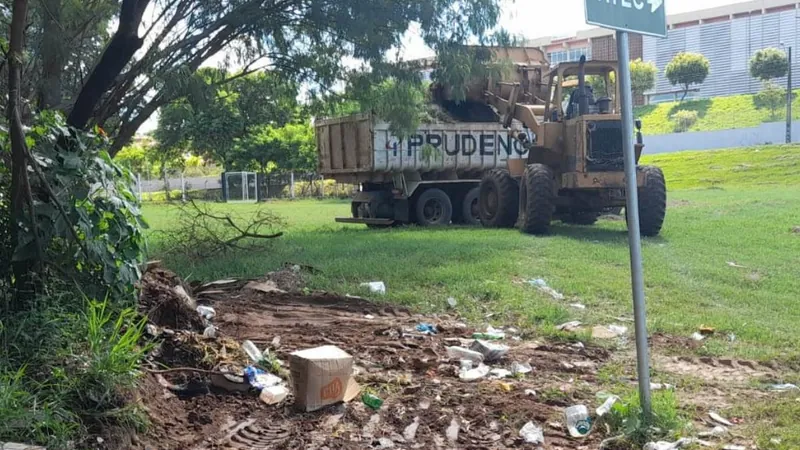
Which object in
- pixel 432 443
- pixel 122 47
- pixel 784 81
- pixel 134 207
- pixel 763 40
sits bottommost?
pixel 432 443

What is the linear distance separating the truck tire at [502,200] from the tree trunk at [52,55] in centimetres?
821

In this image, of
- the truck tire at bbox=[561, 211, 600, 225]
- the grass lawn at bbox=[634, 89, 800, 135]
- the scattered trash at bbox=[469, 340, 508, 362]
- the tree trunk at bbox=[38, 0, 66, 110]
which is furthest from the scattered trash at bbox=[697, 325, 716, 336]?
the grass lawn at bbox=[634, 89, 800, 135]

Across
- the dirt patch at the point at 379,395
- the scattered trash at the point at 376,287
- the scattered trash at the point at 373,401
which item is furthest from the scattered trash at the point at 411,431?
the scattered trash at the point at 376,287

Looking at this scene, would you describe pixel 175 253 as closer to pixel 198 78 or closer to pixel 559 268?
pixel 198 78

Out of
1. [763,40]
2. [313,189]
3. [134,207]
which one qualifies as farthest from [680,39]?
[134,207]

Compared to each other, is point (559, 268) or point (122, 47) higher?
point (122, 47)

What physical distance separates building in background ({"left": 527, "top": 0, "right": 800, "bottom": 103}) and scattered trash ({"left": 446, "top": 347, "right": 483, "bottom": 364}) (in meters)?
65.6

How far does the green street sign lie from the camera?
386 centimetres

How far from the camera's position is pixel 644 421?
161 inches

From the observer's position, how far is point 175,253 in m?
9.98

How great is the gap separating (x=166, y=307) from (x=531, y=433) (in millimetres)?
3013

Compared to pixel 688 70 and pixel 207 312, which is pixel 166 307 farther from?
pixel 688 70

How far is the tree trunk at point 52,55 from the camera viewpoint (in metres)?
7.92

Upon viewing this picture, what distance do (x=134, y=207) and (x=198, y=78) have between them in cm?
614
